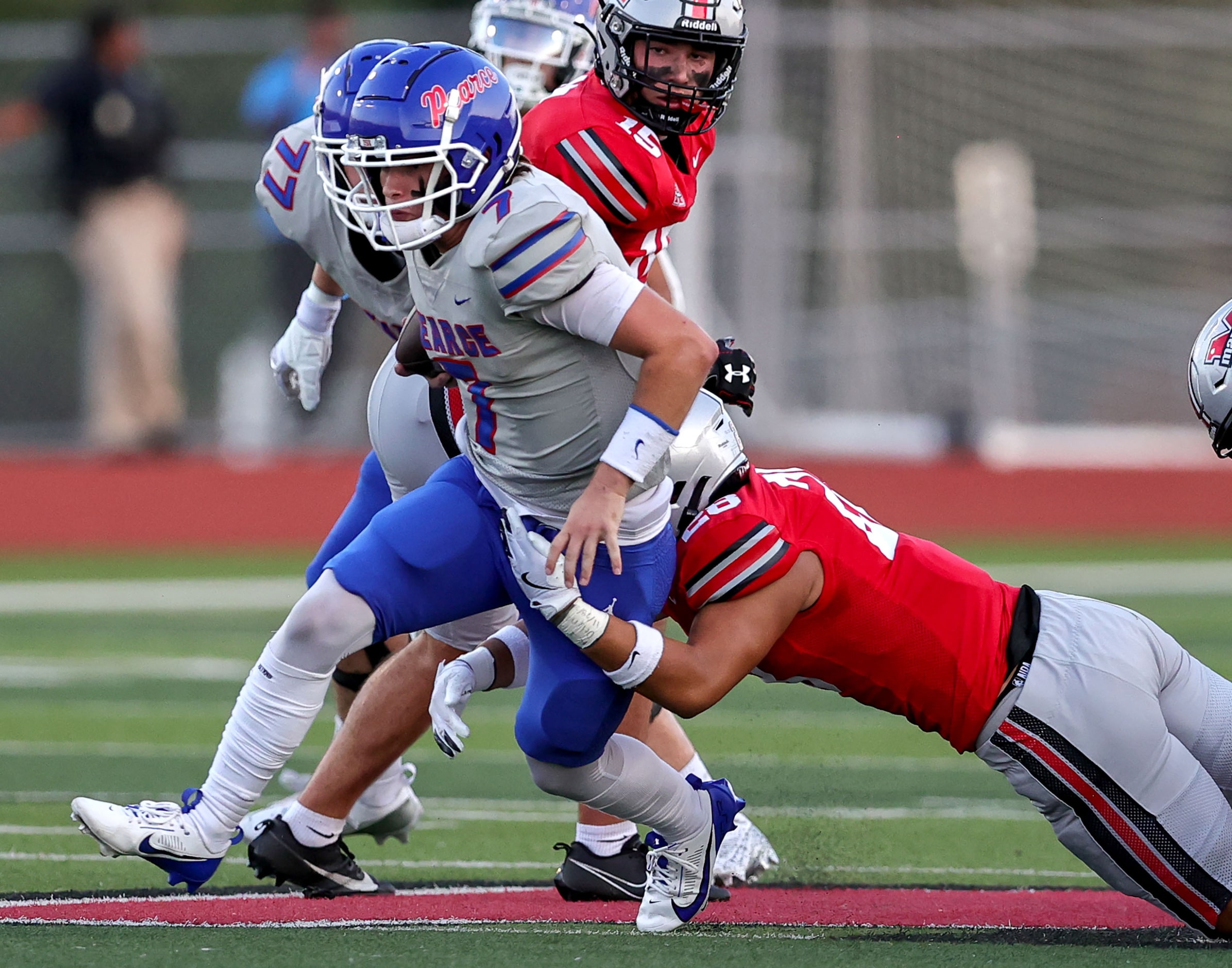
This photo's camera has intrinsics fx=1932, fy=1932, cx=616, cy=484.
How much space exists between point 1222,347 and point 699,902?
59.1 inches

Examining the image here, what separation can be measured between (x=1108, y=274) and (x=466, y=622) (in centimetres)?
1019

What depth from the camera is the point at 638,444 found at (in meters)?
3.45

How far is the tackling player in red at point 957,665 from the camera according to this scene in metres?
3.62

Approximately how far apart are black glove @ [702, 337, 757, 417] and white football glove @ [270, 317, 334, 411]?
1.11m

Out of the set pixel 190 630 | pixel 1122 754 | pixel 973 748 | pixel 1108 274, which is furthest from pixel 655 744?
pixel 1108 274

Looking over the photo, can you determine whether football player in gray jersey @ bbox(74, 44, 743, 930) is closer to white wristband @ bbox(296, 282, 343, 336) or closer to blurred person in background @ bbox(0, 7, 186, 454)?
white wristband @ bbox(296, 282, 343, 336)

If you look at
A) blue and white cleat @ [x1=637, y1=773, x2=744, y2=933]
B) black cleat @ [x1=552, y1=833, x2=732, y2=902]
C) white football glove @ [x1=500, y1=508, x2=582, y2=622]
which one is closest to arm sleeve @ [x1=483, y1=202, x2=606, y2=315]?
white football glove @ [x1=500, y1=508, x2=582, y2=622]

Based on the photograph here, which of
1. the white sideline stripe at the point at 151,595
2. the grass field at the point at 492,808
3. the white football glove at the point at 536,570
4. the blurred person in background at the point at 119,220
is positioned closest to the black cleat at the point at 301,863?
the grass field at the point at 492,808

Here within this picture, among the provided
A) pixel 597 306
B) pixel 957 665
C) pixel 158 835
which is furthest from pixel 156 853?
pixel 957 665

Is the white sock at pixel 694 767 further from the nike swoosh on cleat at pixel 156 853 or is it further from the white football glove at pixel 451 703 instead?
the nike swoosh on cleat at pixel 156 853

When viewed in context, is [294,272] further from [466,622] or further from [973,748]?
[973,748]

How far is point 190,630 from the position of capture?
884 cm

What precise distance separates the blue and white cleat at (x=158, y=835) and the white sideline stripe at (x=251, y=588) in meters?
5.67

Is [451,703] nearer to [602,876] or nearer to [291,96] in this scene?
A: [602,876]
